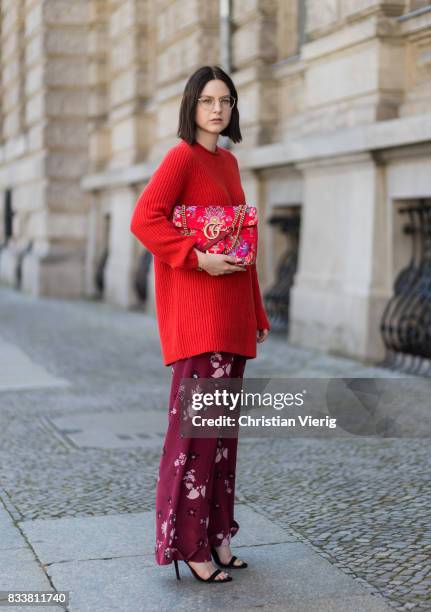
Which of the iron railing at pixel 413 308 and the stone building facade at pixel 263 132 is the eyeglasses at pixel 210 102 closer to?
the stone building facade at pixel 263 132

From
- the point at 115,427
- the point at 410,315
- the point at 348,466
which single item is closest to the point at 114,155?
the point at 410,315

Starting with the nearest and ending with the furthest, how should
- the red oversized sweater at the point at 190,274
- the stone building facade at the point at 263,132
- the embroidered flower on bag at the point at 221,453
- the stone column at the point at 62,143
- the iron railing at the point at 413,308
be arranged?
1. the red oversized sweater at the point at 190,274
2. the embroidered flower on bag at the point at 221,453
3. the iron railing at the point at 413,308
4. the stone building facade at the point at 263,132
5. the stone column at the point at 62,143

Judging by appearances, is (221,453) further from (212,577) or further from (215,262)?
(215,262)

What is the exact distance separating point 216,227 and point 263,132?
8.71 meters

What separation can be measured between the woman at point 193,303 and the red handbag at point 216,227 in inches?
1.3

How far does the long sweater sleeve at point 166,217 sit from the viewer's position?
3820mm

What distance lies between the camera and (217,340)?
388 centimetres

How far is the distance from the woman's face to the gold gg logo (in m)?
0.32

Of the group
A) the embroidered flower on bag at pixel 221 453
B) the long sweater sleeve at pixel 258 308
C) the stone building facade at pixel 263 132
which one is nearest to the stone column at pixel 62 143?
the stone building facade at pixel 263 132

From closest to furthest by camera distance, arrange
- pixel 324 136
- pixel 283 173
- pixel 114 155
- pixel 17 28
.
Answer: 1. pixel 324 136
2. pixel 283 173
3. pixel 114 155
4. pixel 17 28

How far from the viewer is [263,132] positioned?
12.4 meters

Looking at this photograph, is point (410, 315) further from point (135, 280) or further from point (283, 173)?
point (135, 280)

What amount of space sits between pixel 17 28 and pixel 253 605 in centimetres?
2005

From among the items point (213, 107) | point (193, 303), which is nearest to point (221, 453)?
point (193, 303)
